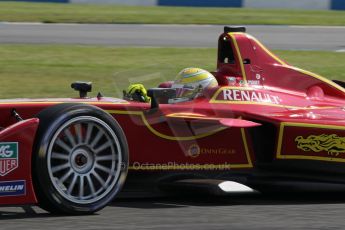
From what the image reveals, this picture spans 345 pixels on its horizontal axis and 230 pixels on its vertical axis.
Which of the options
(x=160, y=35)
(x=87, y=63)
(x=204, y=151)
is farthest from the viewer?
(x=160, y=35)

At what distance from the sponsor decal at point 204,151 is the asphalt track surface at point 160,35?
12.5 metres

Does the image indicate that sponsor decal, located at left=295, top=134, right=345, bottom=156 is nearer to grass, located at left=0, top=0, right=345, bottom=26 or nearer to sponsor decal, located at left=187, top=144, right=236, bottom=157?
sponsor decal, located at left=187, top=144, right=236, bottom=157

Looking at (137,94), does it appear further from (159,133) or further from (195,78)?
(159,133)

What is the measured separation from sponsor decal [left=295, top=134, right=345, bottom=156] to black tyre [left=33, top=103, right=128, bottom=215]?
1365 millimetres

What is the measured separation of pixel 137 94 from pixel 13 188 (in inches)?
61.2

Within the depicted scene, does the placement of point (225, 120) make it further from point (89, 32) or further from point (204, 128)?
point (89, 32)

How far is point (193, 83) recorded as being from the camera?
6570mm

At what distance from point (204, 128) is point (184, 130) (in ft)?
0.48

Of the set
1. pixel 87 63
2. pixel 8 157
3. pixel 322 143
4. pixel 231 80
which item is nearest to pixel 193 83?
pixel 231 80

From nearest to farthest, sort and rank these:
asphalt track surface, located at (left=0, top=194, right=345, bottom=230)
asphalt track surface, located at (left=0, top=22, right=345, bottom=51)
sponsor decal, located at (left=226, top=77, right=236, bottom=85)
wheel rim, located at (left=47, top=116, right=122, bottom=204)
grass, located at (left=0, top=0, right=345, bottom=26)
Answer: asphalt track surface, located at (left=0, top=194, right=345, bottom=230), wheel rim, located at (left=47, top=116, right=122, bottom=204), sponsor decal, located at (left=226, top=77, right=236, bottom=85), asphalt track surface, located at (left=0, top=22, right=345, bottom=51), grass, located at (left=0, top=0, right=345, bottom=26)

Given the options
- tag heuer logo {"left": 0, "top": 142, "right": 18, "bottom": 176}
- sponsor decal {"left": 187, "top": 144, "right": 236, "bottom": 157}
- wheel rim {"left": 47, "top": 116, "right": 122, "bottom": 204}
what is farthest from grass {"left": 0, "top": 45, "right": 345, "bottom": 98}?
tag heuer logo {"left": 0, "top": 142, "right": 18, "bottom": 176}

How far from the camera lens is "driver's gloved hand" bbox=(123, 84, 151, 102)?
6.59 metres

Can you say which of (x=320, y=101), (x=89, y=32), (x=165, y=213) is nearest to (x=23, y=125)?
(x=165, y=213)

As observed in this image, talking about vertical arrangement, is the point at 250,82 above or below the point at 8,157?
above
